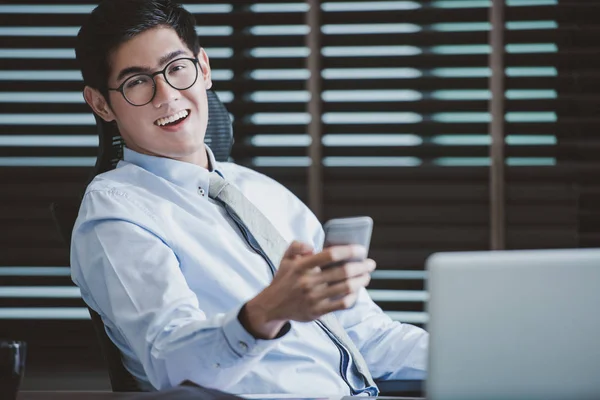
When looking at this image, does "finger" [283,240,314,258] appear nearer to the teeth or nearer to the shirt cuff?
the shirt cuff

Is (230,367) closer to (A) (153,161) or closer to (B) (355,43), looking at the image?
(A) (153,161)

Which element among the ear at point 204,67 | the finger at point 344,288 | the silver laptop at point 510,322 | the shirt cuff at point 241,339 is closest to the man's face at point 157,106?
the ear at point 204,67

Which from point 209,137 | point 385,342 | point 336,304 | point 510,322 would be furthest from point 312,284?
point 209,137

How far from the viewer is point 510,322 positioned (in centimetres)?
89

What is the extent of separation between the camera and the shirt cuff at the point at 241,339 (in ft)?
3.98

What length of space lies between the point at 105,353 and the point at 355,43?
2254 millimetres

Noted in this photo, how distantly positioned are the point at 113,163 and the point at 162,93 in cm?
25

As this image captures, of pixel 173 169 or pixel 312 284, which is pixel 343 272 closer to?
pixel 312 284

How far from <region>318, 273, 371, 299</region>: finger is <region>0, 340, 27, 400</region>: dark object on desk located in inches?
16.6

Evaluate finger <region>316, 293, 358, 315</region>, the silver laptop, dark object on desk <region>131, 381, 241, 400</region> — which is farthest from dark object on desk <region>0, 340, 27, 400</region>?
the silver laptop

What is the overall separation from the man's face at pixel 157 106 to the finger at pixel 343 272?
0.67 meters

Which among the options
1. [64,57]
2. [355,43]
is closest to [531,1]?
[355,43]

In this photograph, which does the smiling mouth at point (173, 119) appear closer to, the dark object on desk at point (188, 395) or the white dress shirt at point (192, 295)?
the white dress shirt at point (192, 295)

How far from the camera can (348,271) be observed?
108cm
